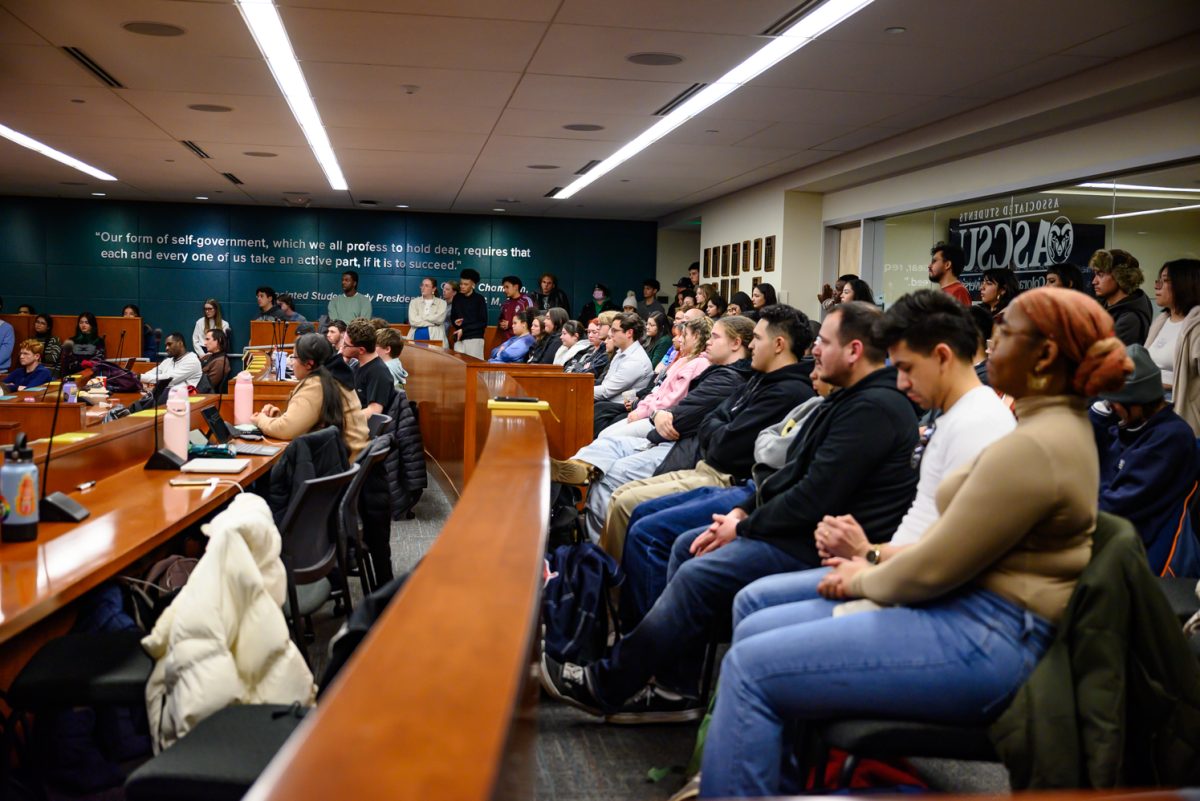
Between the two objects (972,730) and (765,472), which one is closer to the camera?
(972,730)

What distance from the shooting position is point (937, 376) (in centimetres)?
255

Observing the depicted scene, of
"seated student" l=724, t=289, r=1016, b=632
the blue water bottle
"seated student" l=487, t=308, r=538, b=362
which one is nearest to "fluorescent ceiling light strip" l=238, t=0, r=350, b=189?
"seated student" l=487, t=308, r=538, b=362

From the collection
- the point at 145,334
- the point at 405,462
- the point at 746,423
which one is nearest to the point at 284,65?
the point at 405,462

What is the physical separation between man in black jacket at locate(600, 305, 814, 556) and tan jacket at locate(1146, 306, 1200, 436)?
2399 mm

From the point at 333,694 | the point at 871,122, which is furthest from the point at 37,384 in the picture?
the point at 333,694

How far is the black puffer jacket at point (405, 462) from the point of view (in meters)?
5.86

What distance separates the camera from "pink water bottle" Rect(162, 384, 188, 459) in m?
4.41

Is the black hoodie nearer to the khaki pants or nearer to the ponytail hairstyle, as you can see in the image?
the khaki pants

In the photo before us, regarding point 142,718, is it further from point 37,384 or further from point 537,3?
point 37,384

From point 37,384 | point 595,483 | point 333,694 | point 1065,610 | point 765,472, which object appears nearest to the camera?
point 333,694

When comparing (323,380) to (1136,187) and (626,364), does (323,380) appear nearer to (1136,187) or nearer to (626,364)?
(626,364)

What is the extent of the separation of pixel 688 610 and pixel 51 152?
10.8m

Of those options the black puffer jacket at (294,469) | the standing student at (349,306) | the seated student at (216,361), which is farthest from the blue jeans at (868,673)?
the standing student at (349,306)

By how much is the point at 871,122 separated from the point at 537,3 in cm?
383
